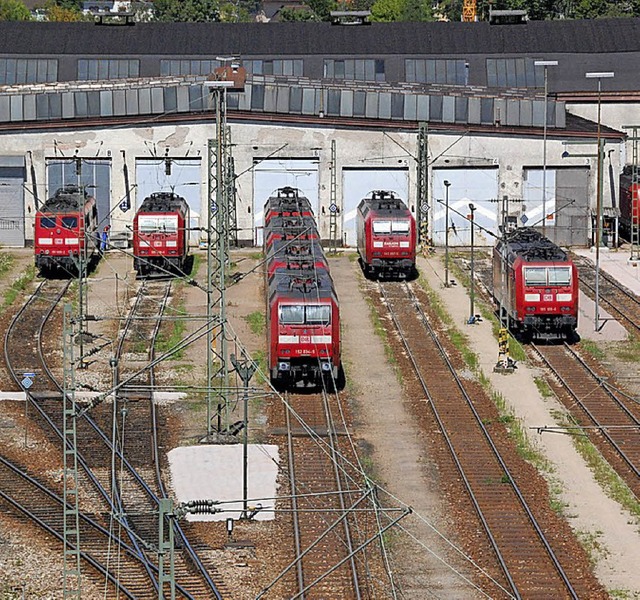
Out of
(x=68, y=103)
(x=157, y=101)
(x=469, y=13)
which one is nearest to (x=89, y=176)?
(x=68, y=103)

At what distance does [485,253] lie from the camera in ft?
A: 260

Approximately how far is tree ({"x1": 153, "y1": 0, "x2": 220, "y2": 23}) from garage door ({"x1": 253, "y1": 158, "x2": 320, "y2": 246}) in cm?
10713

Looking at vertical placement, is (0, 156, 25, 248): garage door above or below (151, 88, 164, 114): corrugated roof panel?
below

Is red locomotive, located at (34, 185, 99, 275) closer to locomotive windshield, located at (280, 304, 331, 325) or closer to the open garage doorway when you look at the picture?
the open garage doorway

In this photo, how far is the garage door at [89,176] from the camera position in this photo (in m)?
79.4

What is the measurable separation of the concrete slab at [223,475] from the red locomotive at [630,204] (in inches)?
1477

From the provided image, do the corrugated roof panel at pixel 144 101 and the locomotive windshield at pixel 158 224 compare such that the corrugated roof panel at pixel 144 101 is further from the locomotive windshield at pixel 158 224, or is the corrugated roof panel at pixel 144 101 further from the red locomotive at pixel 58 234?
the locomotive windshield at pixel 158 224

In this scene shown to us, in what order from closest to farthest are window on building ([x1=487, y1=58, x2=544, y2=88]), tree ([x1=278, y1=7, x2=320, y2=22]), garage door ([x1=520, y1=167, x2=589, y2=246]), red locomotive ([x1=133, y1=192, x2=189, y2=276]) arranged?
red locomotive ([x1=133, y1=192, x2=189, y2=276]) < garage door ([x1=520, y1=167, x2=589, y2=246]) < window on building ([x1=487, y1=58, x2=544, y2=88]) < tree ([x1=278, y1=7, x2=320, y2=22])

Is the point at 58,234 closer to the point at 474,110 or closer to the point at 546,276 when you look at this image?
the point at 546,276

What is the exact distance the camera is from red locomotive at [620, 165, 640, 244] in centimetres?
7662

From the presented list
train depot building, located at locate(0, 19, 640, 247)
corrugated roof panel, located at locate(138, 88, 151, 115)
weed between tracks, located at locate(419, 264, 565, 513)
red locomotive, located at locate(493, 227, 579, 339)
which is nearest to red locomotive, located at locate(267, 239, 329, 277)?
weed between tracks, located at locate(419, 264, 565, 513)

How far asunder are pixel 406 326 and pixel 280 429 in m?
16.1

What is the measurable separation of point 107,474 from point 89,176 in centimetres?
4016

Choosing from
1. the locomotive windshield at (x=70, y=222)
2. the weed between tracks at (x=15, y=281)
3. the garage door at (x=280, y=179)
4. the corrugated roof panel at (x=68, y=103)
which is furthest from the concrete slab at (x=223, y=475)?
the corrugated roof panel at (x=68, y=103)
